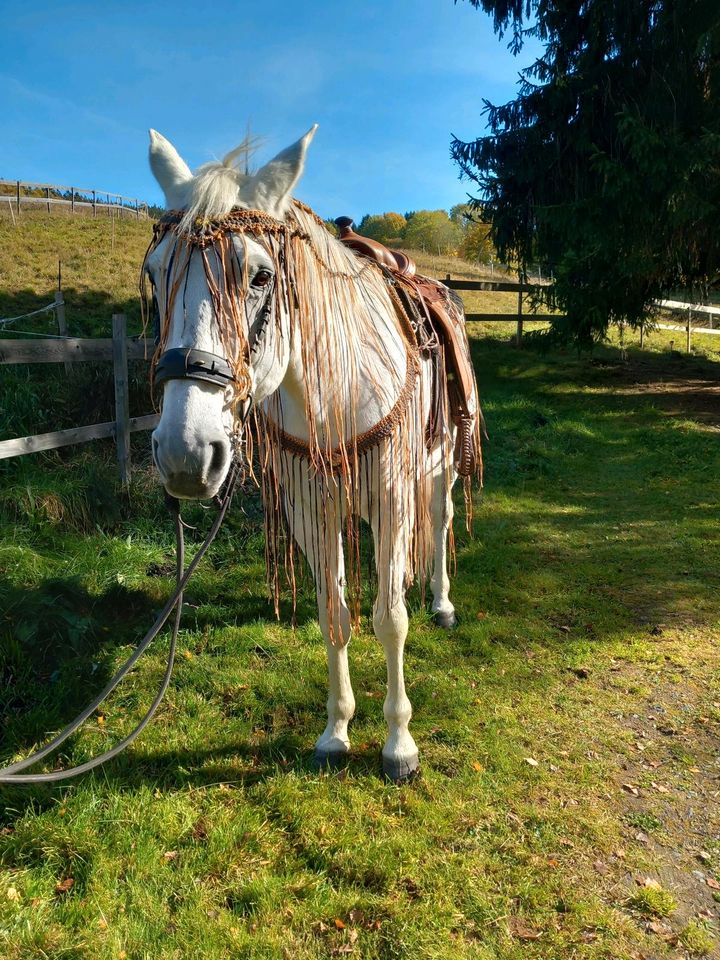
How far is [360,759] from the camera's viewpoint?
8.86 ft

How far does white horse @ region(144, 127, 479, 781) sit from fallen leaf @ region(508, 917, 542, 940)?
0.72m

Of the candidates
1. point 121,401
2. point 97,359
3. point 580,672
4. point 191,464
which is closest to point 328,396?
point 191,464

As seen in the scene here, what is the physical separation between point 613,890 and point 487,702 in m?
1.12

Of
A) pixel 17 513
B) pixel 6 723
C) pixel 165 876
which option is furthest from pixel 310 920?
pixel 17 513

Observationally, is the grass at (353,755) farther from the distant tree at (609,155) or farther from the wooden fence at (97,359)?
the distant tree at (609,155)

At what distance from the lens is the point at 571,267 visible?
9672 mm

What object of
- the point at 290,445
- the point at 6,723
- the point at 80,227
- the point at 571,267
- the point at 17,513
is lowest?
the point at 6,723

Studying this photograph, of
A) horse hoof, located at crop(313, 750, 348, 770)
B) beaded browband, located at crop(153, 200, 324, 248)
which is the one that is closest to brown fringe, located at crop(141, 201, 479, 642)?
beaded browband, located at crop(153, 200, 324, 248)

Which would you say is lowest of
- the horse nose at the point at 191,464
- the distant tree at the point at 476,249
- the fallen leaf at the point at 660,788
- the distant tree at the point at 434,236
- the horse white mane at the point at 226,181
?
the fallen leaf at the point at 660,788

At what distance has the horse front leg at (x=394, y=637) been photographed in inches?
94.9

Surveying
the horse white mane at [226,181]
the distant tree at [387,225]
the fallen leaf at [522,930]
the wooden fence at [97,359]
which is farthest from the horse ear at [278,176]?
the distant tree at [387,225]

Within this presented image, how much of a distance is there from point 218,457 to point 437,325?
1767mm

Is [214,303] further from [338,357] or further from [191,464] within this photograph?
[338,357]

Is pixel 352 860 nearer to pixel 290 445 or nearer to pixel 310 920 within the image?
pixel 310 920
